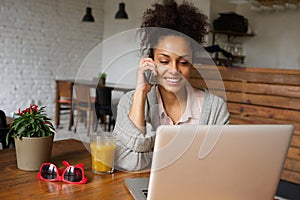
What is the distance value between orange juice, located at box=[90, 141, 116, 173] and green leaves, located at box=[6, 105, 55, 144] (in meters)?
0.16

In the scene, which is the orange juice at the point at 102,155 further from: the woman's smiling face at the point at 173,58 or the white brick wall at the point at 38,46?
the white brick wall at the point at 38,46

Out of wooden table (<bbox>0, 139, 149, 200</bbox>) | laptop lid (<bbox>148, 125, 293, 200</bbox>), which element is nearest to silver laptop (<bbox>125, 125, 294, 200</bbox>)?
laptop lid (<bbox>148, 125, 293, 200</bbox>)

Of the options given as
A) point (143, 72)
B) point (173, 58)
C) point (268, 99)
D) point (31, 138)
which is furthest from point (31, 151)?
point (268, 99)

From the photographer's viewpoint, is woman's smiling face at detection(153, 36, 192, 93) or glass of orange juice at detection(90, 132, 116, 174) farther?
woman's smiling face at detection(153, 36, 192, 93)

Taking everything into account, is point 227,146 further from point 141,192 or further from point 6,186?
point 6,186

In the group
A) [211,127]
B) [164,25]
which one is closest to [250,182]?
[211,127]

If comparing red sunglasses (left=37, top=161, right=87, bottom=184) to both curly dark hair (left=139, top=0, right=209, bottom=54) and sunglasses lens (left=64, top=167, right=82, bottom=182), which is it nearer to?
sunglasses lens (left=64, top=167, right=82, bottom=182)

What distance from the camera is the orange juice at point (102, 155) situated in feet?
3.75

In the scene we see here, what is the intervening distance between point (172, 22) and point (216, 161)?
0.72 m

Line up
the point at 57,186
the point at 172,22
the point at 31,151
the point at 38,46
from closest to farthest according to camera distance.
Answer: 1. the point at 57,186
2. the point at 31,151
3. the point at 172,22
4. the point at 38,46

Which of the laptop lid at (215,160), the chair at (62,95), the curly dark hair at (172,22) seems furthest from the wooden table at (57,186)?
the chair at (62,95)

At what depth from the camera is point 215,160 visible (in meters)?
0.82

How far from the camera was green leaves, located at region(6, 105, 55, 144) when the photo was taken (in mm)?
1121

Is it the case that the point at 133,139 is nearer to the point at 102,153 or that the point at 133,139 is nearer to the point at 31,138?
the point at 102,153
